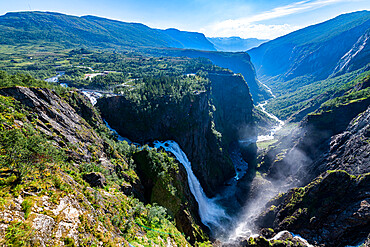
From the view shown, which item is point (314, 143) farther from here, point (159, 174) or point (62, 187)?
point (62, 187)

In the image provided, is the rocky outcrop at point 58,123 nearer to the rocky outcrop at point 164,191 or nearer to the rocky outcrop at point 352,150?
the rocky outcrop at point 164,191

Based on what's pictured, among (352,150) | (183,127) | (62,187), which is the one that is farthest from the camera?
(183,127)

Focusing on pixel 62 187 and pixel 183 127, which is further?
pixel 183 127

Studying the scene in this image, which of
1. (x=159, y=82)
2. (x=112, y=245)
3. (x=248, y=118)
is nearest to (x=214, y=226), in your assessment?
(x=112, y=245)

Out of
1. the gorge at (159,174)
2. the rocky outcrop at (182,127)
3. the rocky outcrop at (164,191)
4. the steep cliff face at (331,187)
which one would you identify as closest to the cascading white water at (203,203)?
the gorge at (159,174)

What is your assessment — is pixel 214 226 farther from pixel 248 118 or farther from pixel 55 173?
pixel 248 118

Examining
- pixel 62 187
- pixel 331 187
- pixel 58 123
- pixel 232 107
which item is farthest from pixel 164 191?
pixel 232 107

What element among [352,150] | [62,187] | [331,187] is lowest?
[331,187]

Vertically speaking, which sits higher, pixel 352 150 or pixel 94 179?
pixel 94 179
